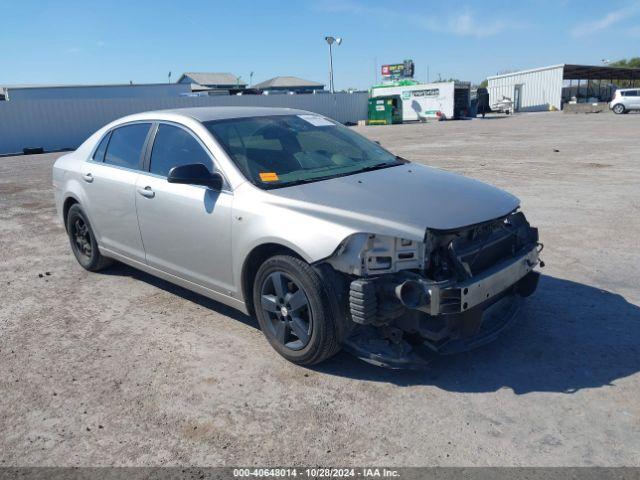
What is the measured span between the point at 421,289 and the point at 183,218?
201 centimetres

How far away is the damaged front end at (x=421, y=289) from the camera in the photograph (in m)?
3.22

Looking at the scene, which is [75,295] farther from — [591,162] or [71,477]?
[591,162]

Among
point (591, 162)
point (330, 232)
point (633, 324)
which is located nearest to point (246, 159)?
point (330, 232)

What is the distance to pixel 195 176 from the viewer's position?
389 centimetres

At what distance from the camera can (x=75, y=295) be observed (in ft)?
17.4

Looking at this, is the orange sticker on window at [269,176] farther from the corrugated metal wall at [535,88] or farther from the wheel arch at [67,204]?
the corrugated metal wall at [535,88]

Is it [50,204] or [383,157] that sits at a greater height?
[383,157]

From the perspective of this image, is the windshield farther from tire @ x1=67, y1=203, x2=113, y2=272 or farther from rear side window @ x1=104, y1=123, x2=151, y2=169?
tire @ x1=67, y1=203, x2=113, y2=272

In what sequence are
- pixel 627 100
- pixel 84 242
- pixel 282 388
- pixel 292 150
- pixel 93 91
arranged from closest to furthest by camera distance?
1. pixel 282 388
2. pixel 292 150
3. pixel 84 242
4. pixel 627 100
5. pixel 93 91

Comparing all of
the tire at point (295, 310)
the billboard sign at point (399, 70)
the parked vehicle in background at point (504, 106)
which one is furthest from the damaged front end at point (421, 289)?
the billboard sign at point (399, 70)

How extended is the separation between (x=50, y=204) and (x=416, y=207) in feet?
30.0

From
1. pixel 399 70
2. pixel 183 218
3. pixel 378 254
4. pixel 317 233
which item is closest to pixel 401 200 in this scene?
pixel 378 254

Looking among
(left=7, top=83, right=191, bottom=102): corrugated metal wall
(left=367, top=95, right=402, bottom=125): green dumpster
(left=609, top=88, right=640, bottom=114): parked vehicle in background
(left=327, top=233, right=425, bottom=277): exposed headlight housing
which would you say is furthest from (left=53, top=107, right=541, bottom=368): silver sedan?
(left=7, top=83, right=191, bottom=102): corrugated metal wall

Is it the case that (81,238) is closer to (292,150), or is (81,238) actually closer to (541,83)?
(292,150)
